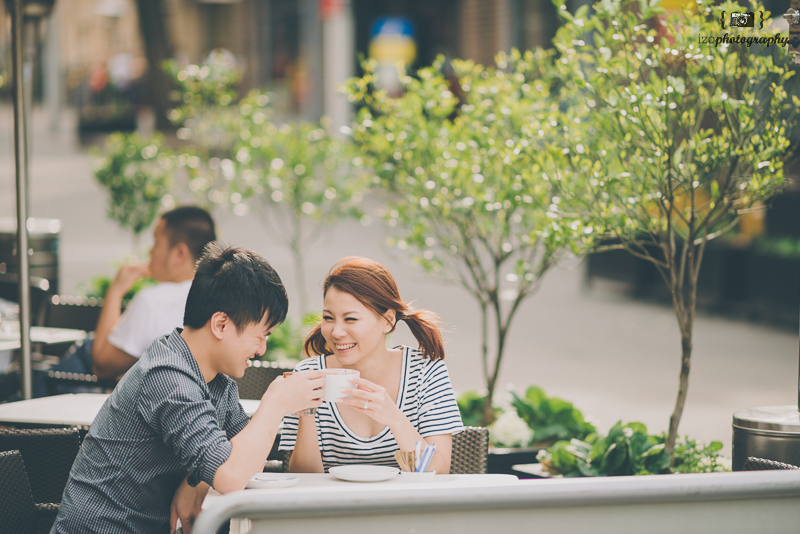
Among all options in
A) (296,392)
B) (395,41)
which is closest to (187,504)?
(296,392)

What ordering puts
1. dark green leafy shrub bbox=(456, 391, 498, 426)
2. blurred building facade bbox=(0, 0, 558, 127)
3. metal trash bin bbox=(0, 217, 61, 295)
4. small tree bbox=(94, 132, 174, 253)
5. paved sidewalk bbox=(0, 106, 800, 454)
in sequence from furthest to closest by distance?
blurred building facade bbox=(0, 0, 558, 127) < metal trash bin bbox=(0, 217, 61, 295) < small tree bbox=(94, 132, 174, 253) < paved sidewalk bbox=(0, 106, 800, 454) < dark green leafy shrub bbox=(456, 391, 498, 426)

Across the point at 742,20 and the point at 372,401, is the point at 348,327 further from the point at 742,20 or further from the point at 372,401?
the point at 742,20

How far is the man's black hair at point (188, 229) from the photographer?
422 centimetres

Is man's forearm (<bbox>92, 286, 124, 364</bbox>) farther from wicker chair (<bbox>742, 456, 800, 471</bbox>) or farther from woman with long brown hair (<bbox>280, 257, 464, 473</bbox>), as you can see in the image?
wicker chair (<bbox>742, 456, 800, 471</bbox>)

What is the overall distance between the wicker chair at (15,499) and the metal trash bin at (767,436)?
7.62ft

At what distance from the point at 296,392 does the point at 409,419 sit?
64 cm

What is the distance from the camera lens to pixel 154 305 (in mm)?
4070

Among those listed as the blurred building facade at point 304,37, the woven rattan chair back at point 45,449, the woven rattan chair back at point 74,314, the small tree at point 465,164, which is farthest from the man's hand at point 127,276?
the blurred building facade at point 304,37

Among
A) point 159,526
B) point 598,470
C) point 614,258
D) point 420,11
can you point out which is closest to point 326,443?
point 159,526

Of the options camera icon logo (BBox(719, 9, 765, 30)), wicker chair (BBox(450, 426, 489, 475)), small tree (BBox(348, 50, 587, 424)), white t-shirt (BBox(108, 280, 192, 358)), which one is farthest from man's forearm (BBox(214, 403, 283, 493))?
small tree (BBox(348, 50, 587, 424))

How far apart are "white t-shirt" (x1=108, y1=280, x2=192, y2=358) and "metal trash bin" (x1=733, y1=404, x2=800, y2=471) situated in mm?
2435

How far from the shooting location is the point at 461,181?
4.41 m

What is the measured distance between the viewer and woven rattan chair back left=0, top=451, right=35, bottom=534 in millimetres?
2496

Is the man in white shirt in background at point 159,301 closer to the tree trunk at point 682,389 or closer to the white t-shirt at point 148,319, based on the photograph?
the white t-shirt at point 148,319
